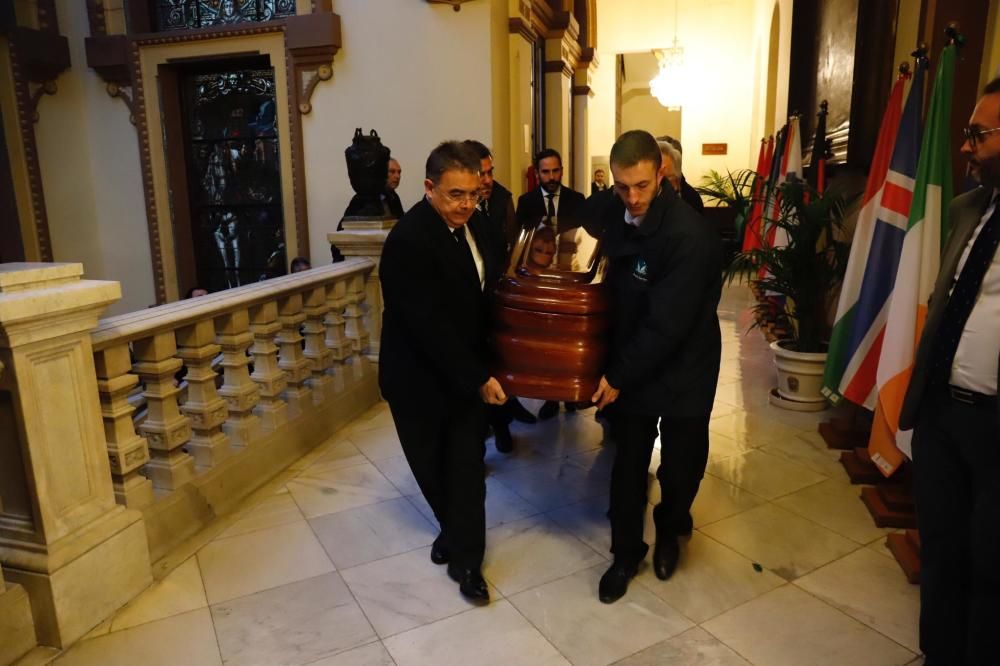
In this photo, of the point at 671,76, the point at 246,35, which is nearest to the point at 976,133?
the point at 246,35

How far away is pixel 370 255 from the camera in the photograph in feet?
16.2

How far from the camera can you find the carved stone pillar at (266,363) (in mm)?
3742

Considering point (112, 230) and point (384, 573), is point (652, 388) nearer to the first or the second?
point (384, 573)

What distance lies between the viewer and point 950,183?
2949 millimetres

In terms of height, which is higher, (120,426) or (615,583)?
(120,426)

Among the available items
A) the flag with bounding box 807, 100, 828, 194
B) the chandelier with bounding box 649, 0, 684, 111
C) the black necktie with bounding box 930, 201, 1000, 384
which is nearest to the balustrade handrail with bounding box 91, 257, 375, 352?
the black necktie with bounding box 930, 201, 1000, 384

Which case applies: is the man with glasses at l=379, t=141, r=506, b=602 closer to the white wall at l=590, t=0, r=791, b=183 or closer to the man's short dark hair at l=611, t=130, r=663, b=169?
the man's short dark hair at l=611, t=130, r=663, b=169

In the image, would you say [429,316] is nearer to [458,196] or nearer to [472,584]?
A: [458,196]

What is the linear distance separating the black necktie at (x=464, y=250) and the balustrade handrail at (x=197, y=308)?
128 centimetres

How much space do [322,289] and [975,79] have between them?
348 centimetres

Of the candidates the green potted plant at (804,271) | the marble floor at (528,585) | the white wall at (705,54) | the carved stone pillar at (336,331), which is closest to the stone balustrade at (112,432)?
the marble floor at (528,585)

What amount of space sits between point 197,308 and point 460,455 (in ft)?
4.52

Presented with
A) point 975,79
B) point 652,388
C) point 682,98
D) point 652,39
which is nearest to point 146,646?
point 652,388

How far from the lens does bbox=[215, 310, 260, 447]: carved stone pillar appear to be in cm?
345
